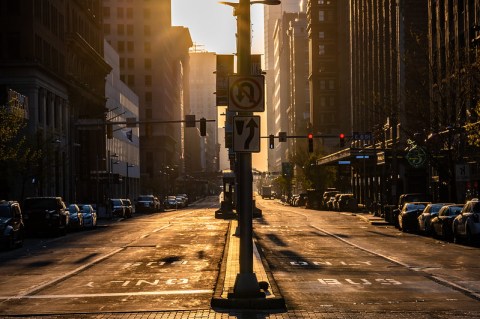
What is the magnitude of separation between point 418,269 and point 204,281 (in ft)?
20.1

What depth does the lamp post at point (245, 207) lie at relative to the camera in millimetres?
15508

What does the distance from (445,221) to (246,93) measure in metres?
24.0

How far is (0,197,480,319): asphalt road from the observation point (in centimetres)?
1559

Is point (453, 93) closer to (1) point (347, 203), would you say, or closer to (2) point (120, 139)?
(1) point (347, 203)

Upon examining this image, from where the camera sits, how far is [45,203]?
46.3 m

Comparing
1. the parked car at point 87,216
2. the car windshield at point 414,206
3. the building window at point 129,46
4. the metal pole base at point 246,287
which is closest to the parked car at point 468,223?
the car windshield at point 414,206

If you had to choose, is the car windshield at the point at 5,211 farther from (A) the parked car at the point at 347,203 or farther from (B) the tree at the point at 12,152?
(A) the parked car at the point at 347,203

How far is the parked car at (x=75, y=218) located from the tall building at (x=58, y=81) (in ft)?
26.3

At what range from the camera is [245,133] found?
1596cm

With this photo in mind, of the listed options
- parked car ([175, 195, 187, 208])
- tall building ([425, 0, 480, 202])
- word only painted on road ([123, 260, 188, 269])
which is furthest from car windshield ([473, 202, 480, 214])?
parked car ([175, 195, 187, 208])

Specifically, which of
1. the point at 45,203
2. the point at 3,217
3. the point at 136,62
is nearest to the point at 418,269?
the point at 3,217

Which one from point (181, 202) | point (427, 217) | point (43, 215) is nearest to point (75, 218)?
point (43, 215)

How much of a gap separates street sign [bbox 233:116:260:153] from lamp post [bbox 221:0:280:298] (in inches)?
11.5

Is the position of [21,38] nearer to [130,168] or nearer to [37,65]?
[37,65]
